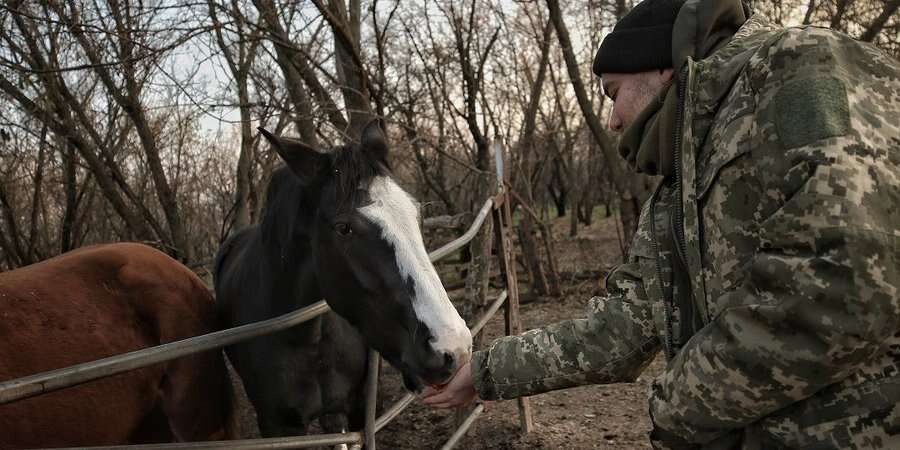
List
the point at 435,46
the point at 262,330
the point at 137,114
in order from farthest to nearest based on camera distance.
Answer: the point at 435,46 → the point at 137,114 → the point at 262,330

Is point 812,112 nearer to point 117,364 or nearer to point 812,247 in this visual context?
point 812,247

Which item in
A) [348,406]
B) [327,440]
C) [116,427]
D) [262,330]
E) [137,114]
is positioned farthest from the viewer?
[137,114]

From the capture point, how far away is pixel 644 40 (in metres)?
1.57

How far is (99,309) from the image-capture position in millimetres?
2824

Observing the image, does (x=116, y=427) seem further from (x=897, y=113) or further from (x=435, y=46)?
(x=435, y=46)

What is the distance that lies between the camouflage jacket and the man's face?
0.53ft

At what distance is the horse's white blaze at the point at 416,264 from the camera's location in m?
2.04

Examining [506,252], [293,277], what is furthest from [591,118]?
[293,277]

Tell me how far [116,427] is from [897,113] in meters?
3.04

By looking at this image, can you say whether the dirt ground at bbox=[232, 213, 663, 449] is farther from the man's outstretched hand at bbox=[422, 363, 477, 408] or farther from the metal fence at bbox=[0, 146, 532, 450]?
the man's outstretched hand at bbox=[422, 363, 477, 408]

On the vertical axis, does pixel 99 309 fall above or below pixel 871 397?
above

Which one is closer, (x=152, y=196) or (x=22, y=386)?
(x=22, y=386)

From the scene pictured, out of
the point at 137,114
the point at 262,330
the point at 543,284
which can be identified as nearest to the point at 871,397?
the point at 262,330

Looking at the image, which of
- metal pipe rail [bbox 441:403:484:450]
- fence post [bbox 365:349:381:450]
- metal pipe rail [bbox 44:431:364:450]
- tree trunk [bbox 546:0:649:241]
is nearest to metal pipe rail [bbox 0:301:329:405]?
metal pipe rail [bbox 44:431:364:450]
